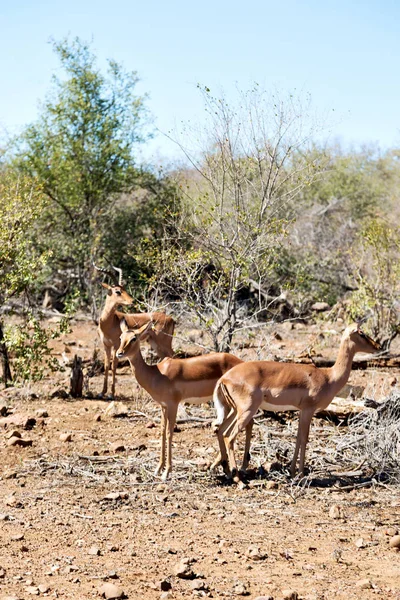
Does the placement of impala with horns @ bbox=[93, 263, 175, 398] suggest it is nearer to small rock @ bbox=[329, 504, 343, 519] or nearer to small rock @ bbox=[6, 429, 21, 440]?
small rock @ bbox=[6, 429, 21, 440]

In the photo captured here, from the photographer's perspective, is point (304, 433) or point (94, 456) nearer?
point (304, 433)

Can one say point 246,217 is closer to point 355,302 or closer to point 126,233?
point 355,302

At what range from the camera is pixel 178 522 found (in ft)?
23.8

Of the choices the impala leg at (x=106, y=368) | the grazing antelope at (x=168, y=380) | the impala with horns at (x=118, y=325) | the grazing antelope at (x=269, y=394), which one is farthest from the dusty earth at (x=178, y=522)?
the impala with horns at (x=118, y=325)

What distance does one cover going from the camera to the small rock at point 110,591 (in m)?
5.55

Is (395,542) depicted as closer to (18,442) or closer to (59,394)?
(18,442)

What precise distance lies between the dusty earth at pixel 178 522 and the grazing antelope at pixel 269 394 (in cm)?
41

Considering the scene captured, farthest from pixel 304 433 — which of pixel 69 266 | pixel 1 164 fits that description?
pixel 1 164

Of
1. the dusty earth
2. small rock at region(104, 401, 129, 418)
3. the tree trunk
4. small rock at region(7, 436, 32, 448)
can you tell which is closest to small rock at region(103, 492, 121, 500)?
the dusty earth

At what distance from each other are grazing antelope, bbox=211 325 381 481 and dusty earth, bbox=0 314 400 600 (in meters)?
0.41

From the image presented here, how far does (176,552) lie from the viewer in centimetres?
646

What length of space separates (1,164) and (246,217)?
1202 centimetres

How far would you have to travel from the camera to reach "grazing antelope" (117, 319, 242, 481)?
8.87m

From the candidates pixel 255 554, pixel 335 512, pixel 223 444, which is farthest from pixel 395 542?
pixel 223 444
